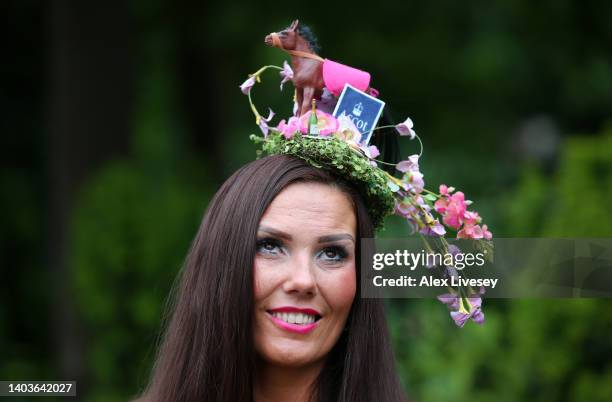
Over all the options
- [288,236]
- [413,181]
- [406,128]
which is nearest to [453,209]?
[413,181]

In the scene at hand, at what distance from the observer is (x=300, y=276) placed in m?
2.96

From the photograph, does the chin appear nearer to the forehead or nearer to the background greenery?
the forehead

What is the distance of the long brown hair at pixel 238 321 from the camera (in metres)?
3.03

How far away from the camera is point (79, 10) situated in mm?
9203

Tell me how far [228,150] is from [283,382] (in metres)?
9.17

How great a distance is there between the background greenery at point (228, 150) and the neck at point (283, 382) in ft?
7.36

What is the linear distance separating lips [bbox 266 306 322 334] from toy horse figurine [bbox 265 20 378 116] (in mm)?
739

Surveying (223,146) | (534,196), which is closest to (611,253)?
(534,196)

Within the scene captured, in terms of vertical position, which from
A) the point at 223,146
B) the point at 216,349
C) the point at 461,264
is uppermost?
the point at 223,146

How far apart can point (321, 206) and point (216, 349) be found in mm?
571

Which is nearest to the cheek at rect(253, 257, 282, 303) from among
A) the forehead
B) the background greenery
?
the forehead

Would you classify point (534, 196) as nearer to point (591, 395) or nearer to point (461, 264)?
point (591, 395)

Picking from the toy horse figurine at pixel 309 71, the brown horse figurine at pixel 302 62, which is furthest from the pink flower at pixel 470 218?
the brown horse figurine at pixel 302 62

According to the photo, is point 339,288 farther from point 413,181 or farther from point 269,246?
Result: point 413,181
